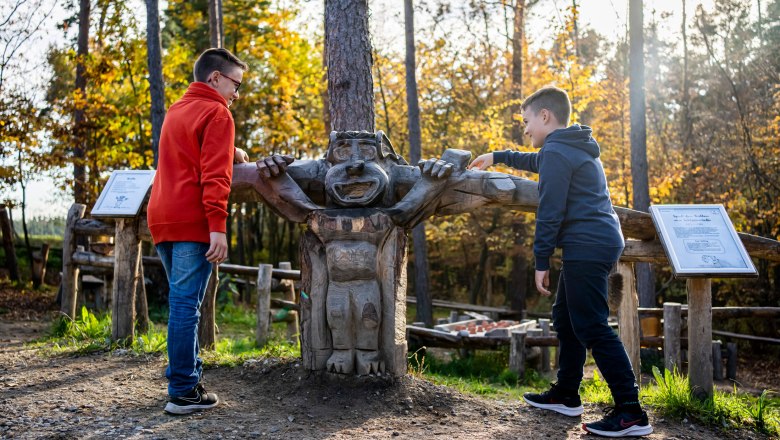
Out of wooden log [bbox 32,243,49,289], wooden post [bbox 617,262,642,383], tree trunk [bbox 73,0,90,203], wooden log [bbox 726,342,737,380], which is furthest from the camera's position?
wooden log [bbox 32,243,49,289]

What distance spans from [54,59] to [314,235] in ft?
51.9

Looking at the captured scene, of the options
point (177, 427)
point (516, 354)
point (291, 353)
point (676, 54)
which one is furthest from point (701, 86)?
point (177, 427)

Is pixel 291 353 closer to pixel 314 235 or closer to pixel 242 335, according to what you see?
pixel 314 235

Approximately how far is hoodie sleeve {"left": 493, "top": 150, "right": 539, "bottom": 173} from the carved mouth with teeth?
918 mm

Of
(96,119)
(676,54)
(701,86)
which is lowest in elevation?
(96,119)

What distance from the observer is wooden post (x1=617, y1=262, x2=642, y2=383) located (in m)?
5.77

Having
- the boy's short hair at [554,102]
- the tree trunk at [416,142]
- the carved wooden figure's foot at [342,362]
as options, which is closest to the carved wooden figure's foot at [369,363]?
the carved wooden figure's foot at [342,362]

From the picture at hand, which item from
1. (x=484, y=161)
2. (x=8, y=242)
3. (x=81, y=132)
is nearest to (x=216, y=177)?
(x=484, y=161)

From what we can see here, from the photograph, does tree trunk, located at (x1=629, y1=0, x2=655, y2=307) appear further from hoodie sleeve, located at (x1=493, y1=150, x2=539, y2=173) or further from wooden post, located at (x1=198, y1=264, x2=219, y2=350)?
wooden post, located at (x1=198, y1=264, x2=219, y2=350)

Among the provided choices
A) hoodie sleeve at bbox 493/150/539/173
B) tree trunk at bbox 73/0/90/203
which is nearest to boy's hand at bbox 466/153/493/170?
hoodie sleeve at bbox 493/150/539/173

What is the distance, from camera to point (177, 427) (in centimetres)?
391

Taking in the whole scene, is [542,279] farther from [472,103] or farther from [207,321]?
[472,103]

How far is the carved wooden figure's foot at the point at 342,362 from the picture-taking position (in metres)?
4.63

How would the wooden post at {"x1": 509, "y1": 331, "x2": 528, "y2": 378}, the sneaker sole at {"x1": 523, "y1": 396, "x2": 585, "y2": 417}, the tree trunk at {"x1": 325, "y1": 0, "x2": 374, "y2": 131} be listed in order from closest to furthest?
the sneaker sole at {"x1": 523, "y1": 396, "x2": 585, "y2": 417} < the tree trunk at {"x1": 325, "y1": 0, "x2": 374, "y2": 131} < the wooden post at {"x1": 509, "y1": 331, "x2": 528, "y2": 378}
